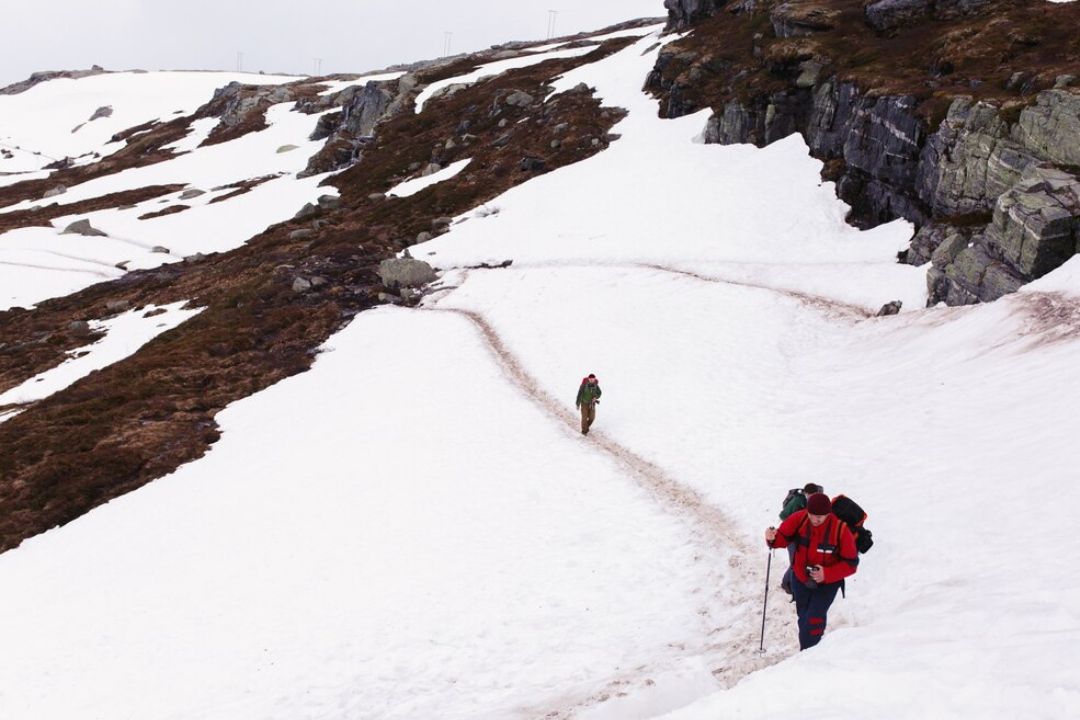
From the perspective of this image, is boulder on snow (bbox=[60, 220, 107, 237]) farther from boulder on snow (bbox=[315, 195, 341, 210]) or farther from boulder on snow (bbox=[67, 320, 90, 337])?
boulder on snow (bbox=[67, 320, 90, 337])

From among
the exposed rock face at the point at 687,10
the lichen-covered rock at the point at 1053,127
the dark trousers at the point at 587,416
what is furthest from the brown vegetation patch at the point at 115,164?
the lichen-covered rock at the point at 1053,127

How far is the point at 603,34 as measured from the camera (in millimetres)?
140500

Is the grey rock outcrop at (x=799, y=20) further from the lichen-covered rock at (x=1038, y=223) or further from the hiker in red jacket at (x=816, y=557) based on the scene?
the hiker in red jacket at (x=816, y=557)

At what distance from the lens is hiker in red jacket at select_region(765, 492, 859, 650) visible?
10.3 metres

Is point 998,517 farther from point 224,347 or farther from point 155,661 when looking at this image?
point 224,347

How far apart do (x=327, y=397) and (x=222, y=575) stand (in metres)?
14.5

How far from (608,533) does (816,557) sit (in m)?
8.92

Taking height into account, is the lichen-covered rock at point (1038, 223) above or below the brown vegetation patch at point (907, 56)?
below

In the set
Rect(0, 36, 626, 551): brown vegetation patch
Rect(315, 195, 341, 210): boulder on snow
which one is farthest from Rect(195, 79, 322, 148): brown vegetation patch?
Rect(315, 195, 341, 210): boulder on snow

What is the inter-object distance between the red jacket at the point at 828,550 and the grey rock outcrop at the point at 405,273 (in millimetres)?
41978

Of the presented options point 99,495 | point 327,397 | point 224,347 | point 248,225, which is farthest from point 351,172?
point 99,495

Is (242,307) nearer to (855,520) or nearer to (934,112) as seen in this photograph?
(934,112)

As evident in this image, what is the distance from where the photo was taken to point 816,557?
409 inches

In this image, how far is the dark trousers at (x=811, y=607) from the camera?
10.7 meters
